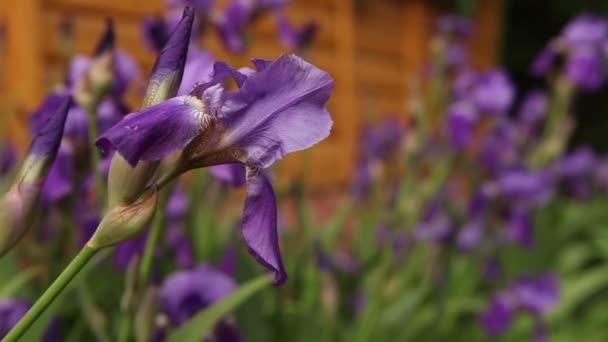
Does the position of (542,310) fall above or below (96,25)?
below

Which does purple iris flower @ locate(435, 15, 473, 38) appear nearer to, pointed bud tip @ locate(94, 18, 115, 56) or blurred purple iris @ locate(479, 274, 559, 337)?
blurred purple iris @ locate(479, 274, 559, 337)

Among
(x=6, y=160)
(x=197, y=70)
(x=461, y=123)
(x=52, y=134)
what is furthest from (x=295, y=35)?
(x=52, y=134)

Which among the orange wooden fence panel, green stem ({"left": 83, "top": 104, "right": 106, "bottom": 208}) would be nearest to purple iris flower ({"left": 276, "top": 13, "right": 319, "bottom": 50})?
the orange wooden fence panel

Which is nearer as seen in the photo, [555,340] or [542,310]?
[542,310]

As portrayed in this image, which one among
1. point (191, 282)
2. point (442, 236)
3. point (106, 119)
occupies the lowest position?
point (442, 236)

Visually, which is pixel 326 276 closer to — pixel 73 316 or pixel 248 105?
pixel 73 316

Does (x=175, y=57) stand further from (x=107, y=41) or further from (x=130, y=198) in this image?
(x=107, y=41)

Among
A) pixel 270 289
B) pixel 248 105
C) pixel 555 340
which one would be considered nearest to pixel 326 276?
pixel 270 289

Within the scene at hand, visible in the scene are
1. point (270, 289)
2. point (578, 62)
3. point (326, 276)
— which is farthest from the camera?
point (578, 62)
